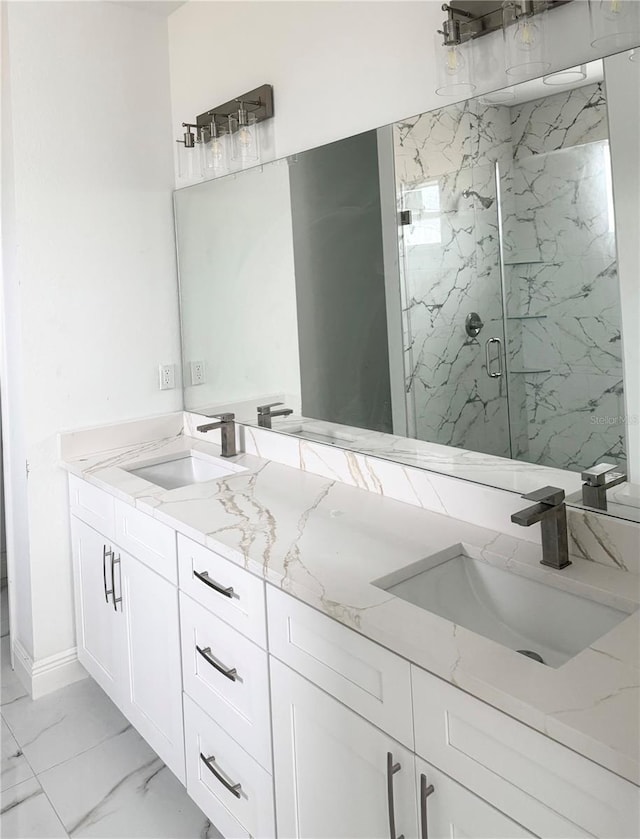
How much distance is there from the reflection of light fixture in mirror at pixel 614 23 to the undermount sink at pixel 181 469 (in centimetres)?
163

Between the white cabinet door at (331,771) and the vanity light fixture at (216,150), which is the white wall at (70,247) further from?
the white cabinet door at (331,771)

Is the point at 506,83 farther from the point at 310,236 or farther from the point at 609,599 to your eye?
the point at 609,599

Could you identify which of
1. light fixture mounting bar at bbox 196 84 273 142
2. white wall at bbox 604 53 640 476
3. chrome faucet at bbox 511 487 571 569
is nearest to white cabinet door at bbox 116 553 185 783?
chrome faucet at bbox 511 487 571 569

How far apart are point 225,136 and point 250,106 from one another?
0.17 meters

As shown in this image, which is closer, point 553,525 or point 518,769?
point 518,769

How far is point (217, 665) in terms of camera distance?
1.55 meters

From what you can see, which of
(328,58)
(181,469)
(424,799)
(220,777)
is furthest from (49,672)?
(328,58)

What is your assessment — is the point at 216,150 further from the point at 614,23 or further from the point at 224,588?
the point at 224,588

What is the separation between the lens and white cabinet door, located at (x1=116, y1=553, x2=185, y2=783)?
178 centimetres

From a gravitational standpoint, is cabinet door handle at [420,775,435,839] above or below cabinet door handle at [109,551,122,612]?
below

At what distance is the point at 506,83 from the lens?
1.41m

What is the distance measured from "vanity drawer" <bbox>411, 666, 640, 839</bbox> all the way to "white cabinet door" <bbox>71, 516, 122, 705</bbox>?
1370 millimetres

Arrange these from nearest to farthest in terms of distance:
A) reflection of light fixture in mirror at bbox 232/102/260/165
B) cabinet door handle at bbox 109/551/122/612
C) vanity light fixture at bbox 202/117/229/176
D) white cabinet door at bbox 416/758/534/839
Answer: white cabinet door at bbox 416/758/534/839 → cabinet door handle at bbox 109/551/122/612 → reflection of light fixture in mirror at bbox 232/102/260/165 → vanity light fixture at bbox 202/117/229/176

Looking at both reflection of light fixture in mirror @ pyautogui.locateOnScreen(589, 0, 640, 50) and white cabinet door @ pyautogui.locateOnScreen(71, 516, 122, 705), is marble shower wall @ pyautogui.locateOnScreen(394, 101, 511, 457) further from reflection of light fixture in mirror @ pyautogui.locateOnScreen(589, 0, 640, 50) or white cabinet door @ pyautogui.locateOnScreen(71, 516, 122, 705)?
white cabinet door @ pyautogui.locateOnScreen(71, 516, 122, 705)
